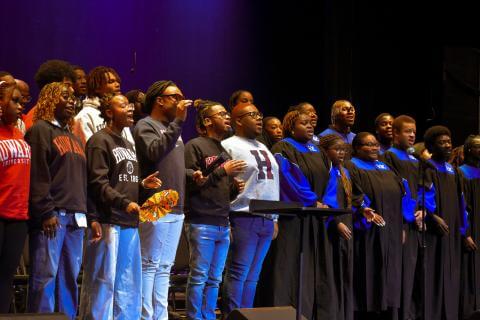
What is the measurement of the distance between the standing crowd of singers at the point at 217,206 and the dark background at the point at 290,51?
5.51 ft

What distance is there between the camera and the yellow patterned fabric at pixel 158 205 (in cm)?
568

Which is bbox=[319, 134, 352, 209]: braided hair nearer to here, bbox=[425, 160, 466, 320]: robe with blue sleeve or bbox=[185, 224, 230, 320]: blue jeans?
bbox=[425, 160, 466, 320]: robe with blue sleeve

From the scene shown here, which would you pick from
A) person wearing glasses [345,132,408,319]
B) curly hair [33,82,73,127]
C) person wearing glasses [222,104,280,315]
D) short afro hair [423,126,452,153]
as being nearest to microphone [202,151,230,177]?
person wearing glasses [222,104,280,315]

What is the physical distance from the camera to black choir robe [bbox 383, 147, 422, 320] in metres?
8.02

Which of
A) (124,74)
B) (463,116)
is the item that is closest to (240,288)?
(124,74)

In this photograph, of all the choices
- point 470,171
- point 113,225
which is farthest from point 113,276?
point 470,171

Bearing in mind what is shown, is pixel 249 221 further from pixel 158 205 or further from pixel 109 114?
pixel 109 114

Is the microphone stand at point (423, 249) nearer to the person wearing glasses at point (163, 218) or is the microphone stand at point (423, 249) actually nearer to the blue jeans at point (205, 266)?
the blue jeans at point (205, 266)

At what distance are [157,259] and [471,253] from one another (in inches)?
170

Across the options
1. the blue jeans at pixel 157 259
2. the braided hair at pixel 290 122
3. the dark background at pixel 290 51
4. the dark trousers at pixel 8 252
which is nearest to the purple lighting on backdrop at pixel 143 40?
the dark background at pixel 290 51

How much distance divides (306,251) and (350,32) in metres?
4.13

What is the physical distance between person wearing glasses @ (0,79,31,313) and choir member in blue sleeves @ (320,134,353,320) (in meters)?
2.87

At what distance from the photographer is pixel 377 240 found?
25.3 feet

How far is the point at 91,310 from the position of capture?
215 inches
